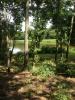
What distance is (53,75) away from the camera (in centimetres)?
2000

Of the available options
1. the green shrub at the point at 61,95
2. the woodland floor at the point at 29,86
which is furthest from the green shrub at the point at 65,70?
the green shrub at the point at 61,95

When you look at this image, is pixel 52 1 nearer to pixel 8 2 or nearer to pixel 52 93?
pixel 8 2

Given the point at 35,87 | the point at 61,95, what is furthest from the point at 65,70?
the point at 61,95

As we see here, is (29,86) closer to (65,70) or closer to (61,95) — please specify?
(61,95)

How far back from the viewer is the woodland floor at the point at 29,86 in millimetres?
15289

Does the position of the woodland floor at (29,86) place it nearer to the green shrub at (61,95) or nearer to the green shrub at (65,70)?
the green shrub at (61,95)

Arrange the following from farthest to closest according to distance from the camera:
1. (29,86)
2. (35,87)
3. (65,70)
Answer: (65,70) → (29,86) → (35,87)

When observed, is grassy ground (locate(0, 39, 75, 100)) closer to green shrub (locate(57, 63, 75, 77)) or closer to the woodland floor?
the woodland floor

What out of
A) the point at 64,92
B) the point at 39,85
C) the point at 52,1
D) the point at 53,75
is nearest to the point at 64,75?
the point at 53,75

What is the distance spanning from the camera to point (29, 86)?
55.3ft

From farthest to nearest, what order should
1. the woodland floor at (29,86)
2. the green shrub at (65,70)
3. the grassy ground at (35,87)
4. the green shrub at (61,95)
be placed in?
the green shrub at (65,70) < the woodland floor at (29,86) < the grassy ground at (35,87) < the green shrub at (61,95)

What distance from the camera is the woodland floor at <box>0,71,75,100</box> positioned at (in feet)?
50.2

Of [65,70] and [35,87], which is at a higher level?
[35,87]

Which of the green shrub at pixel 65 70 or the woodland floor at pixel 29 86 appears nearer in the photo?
the woodland floor at pixel 29 86
